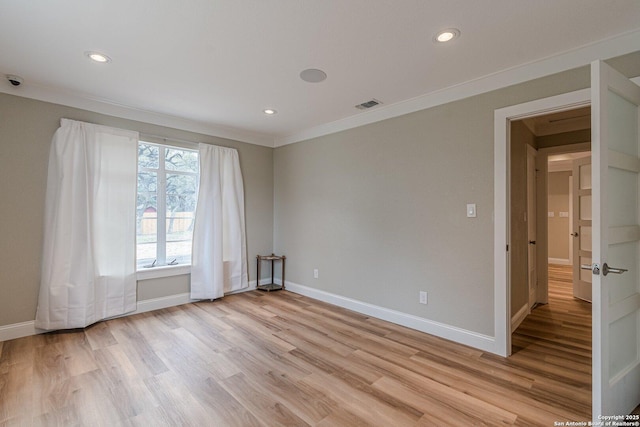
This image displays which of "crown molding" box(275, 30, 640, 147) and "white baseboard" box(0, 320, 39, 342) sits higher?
"crown molding" box(275, 30, 640, 147)

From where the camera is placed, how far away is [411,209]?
321cm

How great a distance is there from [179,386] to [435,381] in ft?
6.21

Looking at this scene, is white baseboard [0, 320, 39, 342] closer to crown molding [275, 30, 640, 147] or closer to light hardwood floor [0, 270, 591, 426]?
light hardwood floor [0, 270, 591, 426]

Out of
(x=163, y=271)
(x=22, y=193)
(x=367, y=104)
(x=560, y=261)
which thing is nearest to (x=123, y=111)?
(x=22, y=193)

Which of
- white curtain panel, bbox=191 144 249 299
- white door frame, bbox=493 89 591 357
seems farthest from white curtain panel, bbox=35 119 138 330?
white door frame, bbox=493 89 591 357

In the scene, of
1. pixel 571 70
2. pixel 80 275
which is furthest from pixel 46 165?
pixel 571 70

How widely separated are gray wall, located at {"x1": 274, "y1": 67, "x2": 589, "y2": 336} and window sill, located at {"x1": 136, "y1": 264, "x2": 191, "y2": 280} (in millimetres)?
1681

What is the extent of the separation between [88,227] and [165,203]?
934mm

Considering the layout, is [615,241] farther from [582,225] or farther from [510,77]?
[582,225]

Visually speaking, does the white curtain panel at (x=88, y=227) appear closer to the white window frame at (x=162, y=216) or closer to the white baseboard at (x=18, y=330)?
the white baseboard at (x=18, y=330)

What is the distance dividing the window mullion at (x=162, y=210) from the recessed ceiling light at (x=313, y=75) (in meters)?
2.39

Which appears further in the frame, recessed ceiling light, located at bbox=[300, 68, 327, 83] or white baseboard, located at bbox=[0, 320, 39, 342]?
white baseboard, located at bbox=[0, 320, 39, 342]

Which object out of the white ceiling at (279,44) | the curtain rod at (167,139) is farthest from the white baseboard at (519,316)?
the curtain rod at (167,139)

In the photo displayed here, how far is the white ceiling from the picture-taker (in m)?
1.79
